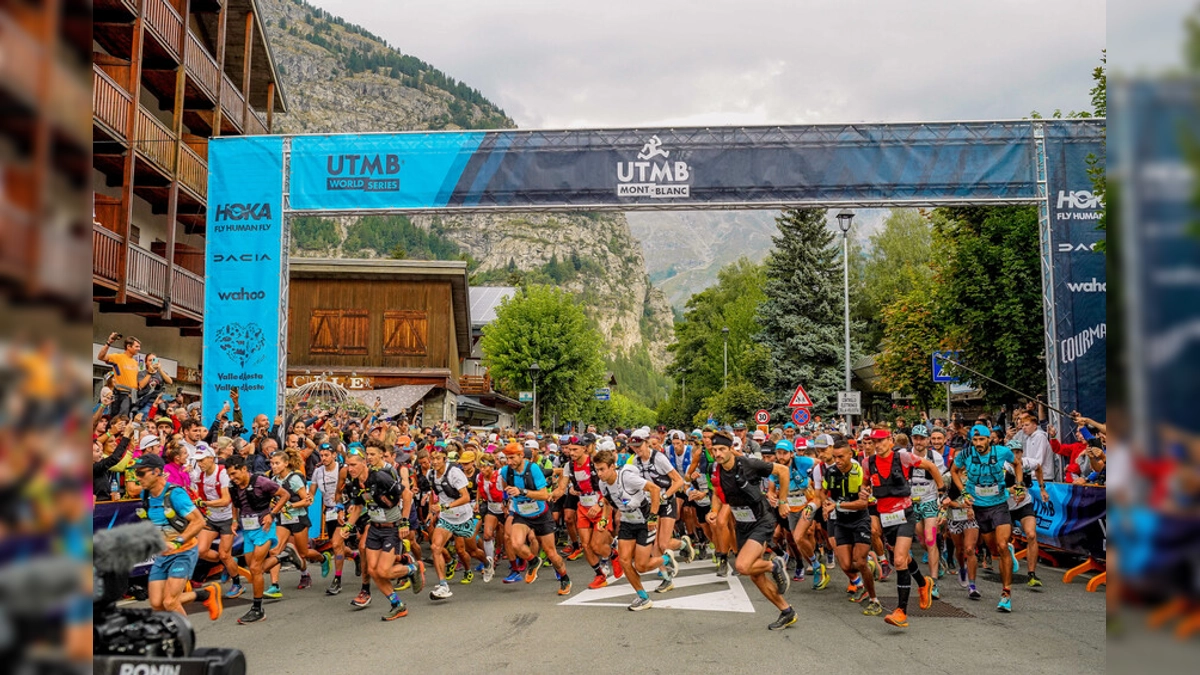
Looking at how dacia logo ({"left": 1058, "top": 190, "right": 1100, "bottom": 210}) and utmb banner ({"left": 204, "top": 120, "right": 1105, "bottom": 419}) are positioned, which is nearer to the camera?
dacia logo ({"left": 1058, "top": 190, "right": 1100, "bottom": 210})

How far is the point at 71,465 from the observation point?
1261 millimetres

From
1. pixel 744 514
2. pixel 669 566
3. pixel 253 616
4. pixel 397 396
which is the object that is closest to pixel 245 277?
pixel 253 616

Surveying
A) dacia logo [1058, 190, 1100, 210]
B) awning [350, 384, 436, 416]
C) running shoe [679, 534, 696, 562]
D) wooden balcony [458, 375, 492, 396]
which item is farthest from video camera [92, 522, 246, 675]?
wooden balcony [458, 375, 492, 396]

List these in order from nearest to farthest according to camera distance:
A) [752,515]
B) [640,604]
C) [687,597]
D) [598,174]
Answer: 1. [752,515]
2. [640,604]
3. [687,597]
4. [598,174]

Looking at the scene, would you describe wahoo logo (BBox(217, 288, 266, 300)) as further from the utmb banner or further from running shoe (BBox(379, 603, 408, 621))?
running shoe (BBox(379, 603, 408, 621))

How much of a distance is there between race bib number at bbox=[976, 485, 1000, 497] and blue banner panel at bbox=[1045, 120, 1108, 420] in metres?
6.81

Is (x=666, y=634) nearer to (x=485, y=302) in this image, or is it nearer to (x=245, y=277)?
(x=245, y=277)

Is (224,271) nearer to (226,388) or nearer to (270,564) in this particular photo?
(226,388)

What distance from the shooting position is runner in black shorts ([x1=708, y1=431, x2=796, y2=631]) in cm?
923

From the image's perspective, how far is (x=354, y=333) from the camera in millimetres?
41844

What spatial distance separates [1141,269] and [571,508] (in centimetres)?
1480

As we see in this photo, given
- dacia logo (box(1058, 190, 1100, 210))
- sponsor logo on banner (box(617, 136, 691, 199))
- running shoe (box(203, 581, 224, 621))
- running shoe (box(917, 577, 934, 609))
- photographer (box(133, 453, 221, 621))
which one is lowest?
running shoe (box(917, 577, 934, 609))

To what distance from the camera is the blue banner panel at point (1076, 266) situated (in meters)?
16.5

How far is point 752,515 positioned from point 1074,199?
36.9ft
